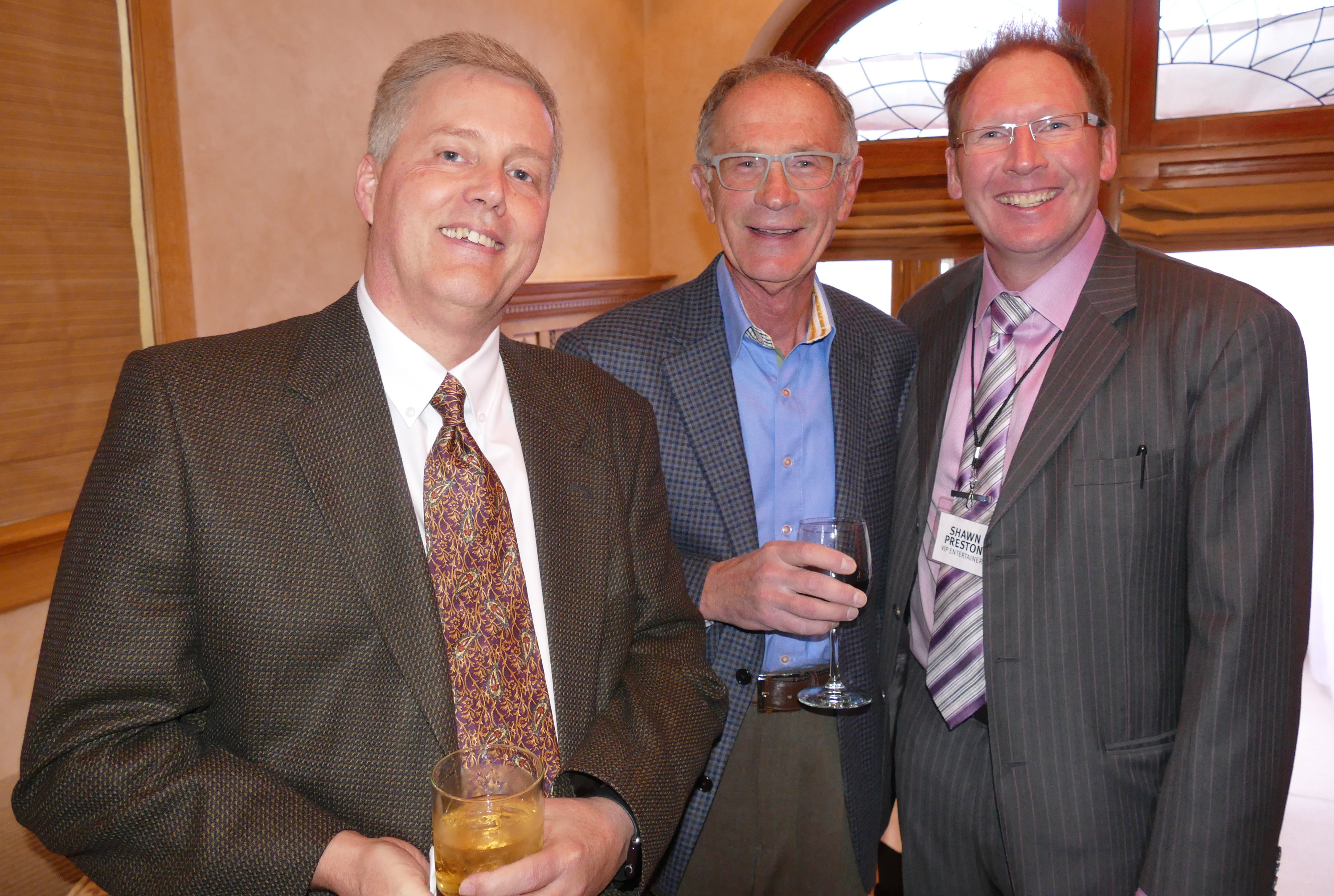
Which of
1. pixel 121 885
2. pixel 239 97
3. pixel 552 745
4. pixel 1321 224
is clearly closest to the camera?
pixel 121 885

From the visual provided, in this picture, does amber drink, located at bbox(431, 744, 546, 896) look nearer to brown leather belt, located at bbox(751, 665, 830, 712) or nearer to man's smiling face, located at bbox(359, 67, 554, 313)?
man's smiling face, located at bbox(359, 67, 554, 313)

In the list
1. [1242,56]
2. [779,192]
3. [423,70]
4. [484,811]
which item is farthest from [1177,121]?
[484,811]

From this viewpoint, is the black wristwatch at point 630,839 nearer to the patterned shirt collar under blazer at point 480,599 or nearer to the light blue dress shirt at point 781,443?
the patterned shirt collar under blazer at point 480,599

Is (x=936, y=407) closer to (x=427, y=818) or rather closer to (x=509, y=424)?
(x=509, y=424)

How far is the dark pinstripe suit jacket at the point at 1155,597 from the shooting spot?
1.64m

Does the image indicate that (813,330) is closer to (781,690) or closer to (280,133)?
(781,690)

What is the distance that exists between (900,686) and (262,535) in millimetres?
1498

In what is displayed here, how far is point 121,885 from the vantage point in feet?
3.76

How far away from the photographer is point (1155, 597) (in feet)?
5.75

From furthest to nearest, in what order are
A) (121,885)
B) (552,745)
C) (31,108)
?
(31,108), (552,745), (121,885)

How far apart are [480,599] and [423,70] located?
2.81ft

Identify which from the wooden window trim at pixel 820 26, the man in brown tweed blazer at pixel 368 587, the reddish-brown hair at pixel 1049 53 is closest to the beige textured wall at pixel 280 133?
the man in brown tweed blazer at pixel 368 587

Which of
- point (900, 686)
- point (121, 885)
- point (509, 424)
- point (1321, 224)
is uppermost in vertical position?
point (1321, 224)

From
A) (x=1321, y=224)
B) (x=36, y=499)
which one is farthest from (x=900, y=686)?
(x=1321, y=224)
